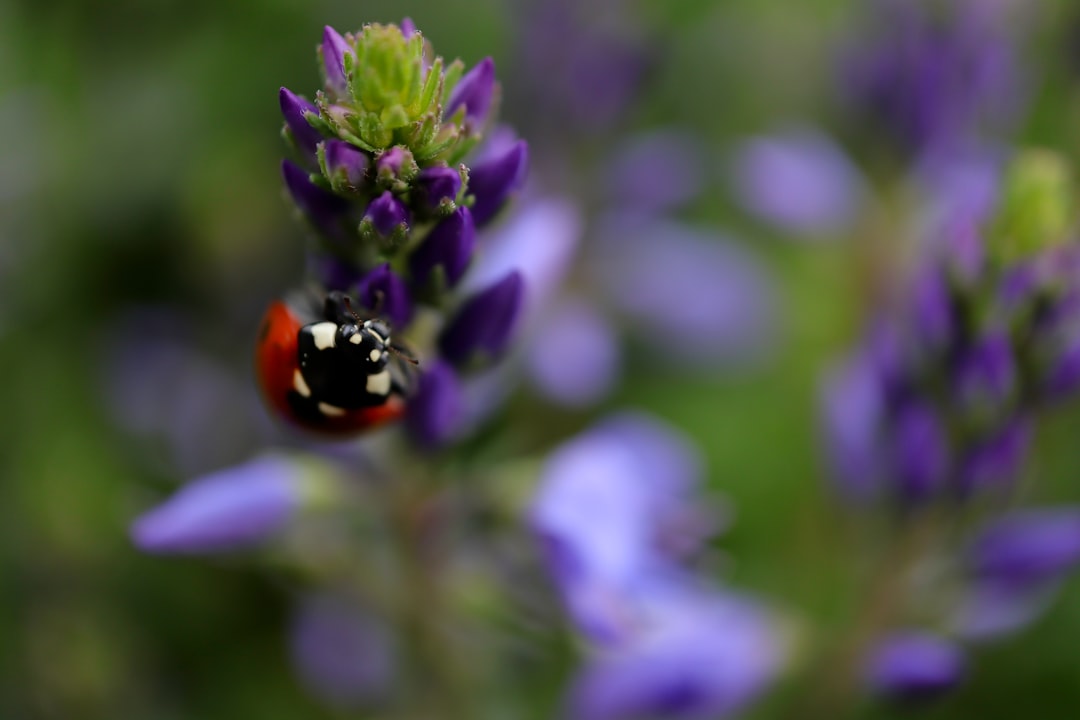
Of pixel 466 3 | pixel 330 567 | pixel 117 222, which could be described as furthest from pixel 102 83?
pixel 330 567

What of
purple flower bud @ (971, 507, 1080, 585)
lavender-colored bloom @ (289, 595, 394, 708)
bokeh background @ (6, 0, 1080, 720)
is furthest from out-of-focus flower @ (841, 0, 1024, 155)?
lavender-colored bloom @ (289, 595, 394, 708)

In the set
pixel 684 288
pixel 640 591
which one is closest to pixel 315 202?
pixel 640 591

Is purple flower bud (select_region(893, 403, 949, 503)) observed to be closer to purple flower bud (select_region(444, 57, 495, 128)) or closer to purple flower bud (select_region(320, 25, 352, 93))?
purple flower bud (select_region(444, 57, 495, 128))

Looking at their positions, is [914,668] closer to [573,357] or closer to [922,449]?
[922,449]

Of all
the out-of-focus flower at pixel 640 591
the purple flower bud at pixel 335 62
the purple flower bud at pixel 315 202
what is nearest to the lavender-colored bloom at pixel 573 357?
the out-of-focus flower at pixel 640 591

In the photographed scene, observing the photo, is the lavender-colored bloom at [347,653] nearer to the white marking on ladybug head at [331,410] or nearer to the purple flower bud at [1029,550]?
the white marking on ladybug head at [331,410]

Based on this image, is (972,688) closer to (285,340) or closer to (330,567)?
(330,567)

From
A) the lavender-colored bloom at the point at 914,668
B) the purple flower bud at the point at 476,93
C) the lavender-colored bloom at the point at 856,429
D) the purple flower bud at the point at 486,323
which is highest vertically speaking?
the lavender-colored bloom at the point at 856,429

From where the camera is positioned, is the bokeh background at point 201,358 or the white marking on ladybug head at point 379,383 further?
the bokeh background at point 201,358

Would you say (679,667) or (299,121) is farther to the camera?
(679,667)
